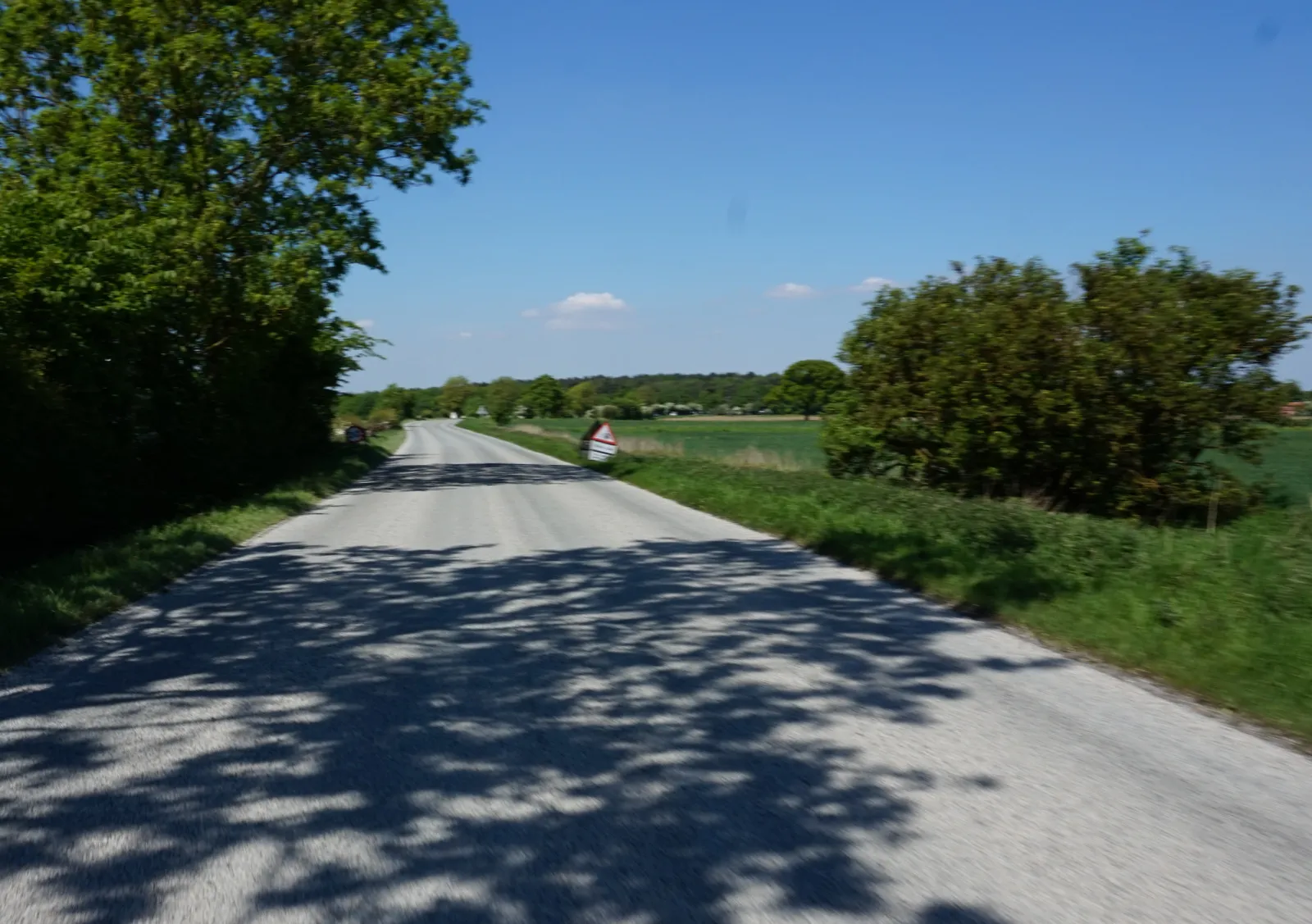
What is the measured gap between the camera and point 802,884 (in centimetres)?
379

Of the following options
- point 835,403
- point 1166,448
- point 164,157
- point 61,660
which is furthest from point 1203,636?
point 164,157

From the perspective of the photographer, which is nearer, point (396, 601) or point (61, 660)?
point (61, 660)

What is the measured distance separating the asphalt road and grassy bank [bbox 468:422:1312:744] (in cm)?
52

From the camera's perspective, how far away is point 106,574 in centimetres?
1038

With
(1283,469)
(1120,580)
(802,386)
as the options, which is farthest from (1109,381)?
(802,386)

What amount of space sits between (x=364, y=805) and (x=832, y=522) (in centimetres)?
1130

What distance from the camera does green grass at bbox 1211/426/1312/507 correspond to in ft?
72.2

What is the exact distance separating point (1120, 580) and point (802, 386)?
88.5 metres

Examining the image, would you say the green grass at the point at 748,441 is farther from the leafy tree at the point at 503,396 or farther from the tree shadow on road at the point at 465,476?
the leafy tree at the point at 503,396

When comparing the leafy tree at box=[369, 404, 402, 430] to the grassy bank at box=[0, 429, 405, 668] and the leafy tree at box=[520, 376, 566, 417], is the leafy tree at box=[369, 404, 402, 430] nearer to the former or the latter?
the leafy tree at box=[520, 376, 566, 417]

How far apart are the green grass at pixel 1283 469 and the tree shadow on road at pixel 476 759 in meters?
16.0

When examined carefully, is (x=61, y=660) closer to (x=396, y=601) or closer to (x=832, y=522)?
(x=396, y=601)

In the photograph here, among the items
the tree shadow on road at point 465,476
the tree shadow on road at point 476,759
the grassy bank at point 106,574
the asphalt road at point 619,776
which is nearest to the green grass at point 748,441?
the tree shadow on road at point 465,476

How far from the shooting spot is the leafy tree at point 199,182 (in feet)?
51.3
